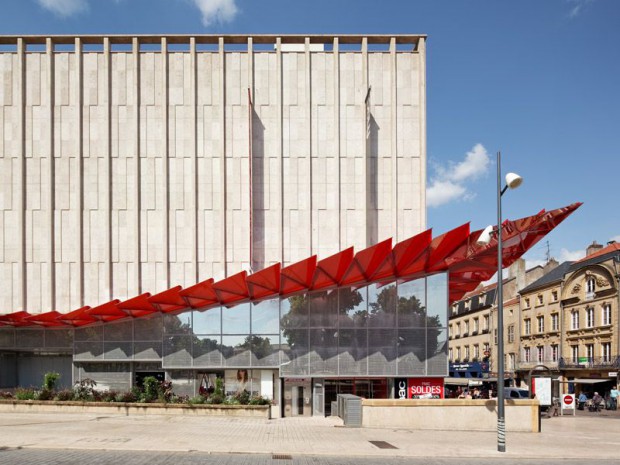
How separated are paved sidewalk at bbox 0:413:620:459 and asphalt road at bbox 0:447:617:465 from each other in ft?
1.84

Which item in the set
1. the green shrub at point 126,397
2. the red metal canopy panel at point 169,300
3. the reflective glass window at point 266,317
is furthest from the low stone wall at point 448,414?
the green shrub at point 126,397

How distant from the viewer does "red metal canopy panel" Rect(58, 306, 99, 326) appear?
3181cm

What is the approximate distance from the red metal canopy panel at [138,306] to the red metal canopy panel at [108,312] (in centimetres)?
32

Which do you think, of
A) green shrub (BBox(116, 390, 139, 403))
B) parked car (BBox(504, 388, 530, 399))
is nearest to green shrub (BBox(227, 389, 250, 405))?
green shrub (BBox(116, 390, 139, 403))

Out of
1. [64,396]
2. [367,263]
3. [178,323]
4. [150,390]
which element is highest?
[367,263]

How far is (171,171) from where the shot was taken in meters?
35.4

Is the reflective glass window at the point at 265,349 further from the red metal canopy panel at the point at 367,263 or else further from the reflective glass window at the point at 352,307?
the red metal canopy panel at the point at 367,263

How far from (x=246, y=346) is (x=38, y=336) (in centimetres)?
1377

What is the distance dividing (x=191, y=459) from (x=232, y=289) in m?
13.9

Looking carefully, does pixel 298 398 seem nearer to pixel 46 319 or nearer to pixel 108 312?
pixel 108 312

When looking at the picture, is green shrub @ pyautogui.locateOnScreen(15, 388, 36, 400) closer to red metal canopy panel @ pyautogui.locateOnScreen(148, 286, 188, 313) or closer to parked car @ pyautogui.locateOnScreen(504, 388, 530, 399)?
Answer: red metal canopy panel @ pyautogui.locateOnScreen(148, 286, 188, 313)

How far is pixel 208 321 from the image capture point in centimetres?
3105

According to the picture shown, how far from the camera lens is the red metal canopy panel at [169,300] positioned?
1140 inches

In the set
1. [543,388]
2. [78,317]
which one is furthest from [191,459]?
→ [543,388]
